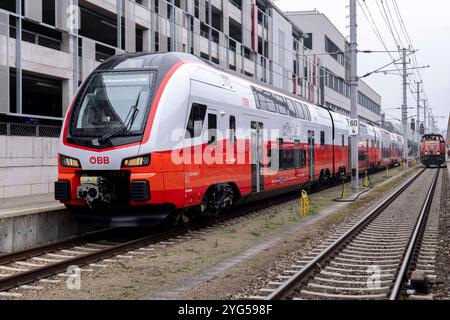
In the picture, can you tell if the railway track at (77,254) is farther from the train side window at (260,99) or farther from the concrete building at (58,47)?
the concrete building at (58,47)

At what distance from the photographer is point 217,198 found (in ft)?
37.8

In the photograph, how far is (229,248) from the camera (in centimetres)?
924

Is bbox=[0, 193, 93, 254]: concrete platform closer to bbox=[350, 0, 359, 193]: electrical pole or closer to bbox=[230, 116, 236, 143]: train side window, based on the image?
bbox=[230, 116, 236, 143]: train side window

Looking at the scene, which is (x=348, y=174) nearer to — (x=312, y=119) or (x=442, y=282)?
(x=312, y=119)

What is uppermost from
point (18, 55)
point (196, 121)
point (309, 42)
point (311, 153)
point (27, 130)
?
point (309, 42)

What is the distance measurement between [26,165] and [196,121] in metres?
7.83

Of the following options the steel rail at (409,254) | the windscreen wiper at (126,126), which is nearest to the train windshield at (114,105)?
the windscreen wiper at (126,126)

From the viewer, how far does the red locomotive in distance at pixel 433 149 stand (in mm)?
47688

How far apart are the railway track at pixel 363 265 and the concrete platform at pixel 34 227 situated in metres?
5.06

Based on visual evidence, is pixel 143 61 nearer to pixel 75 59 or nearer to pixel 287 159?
pixel 287 159

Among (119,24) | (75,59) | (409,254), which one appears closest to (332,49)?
(119,24)

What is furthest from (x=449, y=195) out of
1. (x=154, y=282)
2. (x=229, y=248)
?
(x=154, y=282)

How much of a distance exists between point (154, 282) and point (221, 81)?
5992 mm

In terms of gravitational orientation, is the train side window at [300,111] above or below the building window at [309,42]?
below
